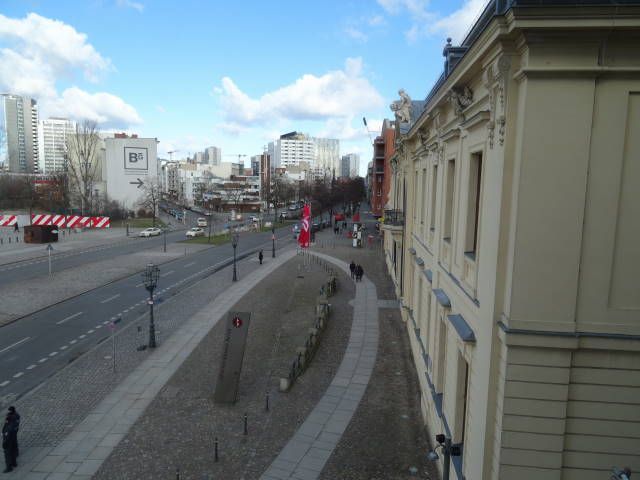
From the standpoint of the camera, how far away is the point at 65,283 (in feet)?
99.1

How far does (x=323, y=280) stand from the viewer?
3209 cm

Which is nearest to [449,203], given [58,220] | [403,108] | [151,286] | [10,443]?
[10,443]

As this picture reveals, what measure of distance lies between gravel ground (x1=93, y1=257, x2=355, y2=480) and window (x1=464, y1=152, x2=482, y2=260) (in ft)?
22.0

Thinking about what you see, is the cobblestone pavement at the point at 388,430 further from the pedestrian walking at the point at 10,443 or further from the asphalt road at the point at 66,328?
the asphalt road at the point at 66,328

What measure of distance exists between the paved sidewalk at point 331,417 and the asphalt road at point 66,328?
29.4 feet

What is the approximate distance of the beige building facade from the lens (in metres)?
6.02

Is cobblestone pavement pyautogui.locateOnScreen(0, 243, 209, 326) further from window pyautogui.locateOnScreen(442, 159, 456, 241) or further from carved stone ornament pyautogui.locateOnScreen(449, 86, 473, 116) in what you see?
carved stone ornament pyautogui.locateOnScreen(449, 86, 473, 116)

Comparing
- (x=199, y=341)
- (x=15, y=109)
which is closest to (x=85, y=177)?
(x=199, y=341)

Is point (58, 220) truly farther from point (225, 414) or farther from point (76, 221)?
point (225, 414)

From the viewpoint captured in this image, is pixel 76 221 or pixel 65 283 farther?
pixel 76 221

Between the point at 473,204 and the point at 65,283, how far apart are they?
94.6 ft

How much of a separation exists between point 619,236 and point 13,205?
108m

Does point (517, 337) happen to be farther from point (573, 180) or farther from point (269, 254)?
point (269, 254)

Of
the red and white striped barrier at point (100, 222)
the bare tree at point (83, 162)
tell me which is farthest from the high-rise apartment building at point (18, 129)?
the red and white striped barrier at point (100, 222)
